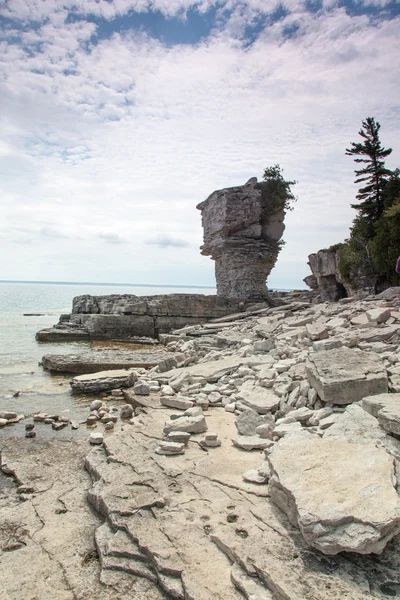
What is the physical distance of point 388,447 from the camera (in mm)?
3074

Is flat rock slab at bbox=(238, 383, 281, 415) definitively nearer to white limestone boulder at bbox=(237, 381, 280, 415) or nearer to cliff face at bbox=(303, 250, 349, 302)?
white limestone boulder at bbox=(237, 381, 280, 415)

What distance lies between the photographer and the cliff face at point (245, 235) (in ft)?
65.5

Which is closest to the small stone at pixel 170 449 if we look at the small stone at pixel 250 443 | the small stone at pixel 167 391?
the small stone at pixel 250 443

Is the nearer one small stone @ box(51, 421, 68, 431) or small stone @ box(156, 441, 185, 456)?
small stone @ box(156, 441, 185, 456)

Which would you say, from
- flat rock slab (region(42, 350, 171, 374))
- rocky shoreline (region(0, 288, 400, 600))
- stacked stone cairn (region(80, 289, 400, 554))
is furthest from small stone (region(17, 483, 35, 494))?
flat rock slab (region(42, 350, 171, 374))

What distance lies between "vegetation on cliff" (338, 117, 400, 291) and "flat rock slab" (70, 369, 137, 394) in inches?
669

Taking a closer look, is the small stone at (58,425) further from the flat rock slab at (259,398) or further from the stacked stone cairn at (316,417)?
the flat rock slab at (259,398)

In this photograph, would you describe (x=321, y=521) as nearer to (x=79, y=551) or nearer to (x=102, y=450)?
(x=79, y=551)

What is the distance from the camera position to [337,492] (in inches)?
96.9

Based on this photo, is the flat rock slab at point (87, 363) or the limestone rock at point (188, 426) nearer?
the limestone rock at point (188, 426)

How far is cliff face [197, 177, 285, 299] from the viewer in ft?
65.5

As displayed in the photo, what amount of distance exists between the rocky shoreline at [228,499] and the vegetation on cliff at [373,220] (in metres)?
17.3

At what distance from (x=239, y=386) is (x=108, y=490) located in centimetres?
312

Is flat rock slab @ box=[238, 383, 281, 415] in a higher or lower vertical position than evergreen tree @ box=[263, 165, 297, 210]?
lower
